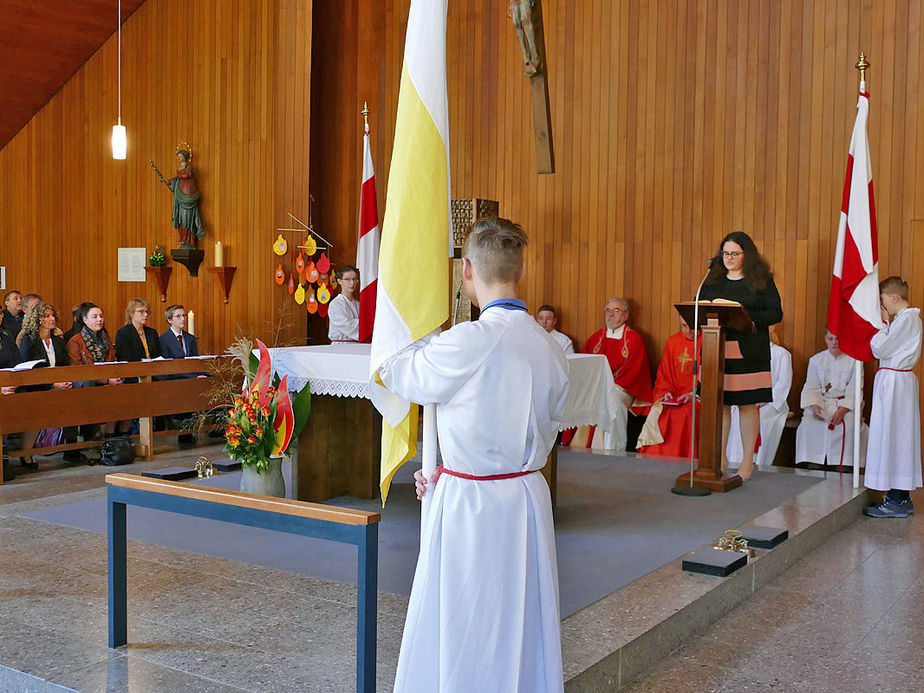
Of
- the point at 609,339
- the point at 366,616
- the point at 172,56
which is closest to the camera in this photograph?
the point at 366,616

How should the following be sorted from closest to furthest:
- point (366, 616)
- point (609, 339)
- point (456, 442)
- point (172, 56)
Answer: point (456, 442) < point (366, 616) < point (609, 339) < point (172, 56)

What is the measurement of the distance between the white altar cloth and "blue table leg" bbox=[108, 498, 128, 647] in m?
1.74

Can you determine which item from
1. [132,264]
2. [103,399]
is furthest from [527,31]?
[132,264]

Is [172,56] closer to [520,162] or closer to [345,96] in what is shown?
[345,96]

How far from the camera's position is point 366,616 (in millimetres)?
2785

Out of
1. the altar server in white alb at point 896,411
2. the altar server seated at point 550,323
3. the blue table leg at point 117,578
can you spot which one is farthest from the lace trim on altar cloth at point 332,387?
the altar server seated at point 550,323

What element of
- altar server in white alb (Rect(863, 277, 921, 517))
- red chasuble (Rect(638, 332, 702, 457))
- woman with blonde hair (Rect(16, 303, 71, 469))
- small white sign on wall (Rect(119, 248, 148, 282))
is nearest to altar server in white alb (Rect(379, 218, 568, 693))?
altar server in white alb (Rect(863, 277, 921, 517))

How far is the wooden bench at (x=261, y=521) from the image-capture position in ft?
→ 9.17

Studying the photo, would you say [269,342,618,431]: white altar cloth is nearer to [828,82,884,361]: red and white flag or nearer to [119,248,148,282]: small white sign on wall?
[828,82,884,361]: red and white flag

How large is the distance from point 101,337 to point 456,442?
643 cm

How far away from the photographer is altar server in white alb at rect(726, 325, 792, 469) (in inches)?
306

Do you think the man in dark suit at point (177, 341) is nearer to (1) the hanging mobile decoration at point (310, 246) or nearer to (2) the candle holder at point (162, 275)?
(1) the hanging mobile decoration at point (310, 246)

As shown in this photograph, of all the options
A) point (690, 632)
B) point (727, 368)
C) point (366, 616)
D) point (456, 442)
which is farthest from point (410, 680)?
point (727, 368)

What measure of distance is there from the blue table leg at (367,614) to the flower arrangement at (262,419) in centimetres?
246
